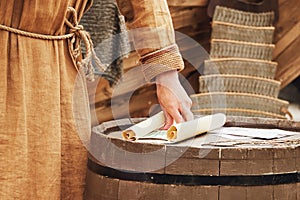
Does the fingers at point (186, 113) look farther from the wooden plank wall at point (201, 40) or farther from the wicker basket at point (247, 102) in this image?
the wooden plank wall at point (201, 40)

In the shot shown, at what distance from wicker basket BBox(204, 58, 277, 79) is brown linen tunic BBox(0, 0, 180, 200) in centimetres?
194

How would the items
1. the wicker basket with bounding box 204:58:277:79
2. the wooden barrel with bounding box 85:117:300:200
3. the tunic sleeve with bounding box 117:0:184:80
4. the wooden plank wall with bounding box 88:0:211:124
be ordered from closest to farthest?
the wooden barrel with bounding box 85:117:300:200
the tunic sleeve with bounding box 117:0:184:80
the wooden plank wall with bounding box 88:0:211:124
the wicker basket with bounding box 204:58:277:79

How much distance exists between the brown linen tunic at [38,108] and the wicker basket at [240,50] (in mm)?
1981

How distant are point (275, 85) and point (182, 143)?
6.97 feet

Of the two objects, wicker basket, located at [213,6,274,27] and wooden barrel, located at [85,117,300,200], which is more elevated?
wicker basket, located at [213,6,274,27]

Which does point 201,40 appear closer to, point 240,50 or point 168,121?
point 240,50

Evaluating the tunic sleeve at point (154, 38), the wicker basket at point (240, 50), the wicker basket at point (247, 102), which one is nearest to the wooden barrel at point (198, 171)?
the tunic sleeve at point (154, 38)

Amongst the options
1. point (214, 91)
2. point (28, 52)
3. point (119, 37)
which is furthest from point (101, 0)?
point (28, 52)

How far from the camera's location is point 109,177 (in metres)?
1.25

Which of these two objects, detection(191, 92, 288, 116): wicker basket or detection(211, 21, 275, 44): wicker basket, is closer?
detection(191, 92, 288, 116): wicker basket

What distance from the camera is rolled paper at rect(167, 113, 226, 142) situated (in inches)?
50.2

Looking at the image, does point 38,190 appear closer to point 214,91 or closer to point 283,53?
point 214,91

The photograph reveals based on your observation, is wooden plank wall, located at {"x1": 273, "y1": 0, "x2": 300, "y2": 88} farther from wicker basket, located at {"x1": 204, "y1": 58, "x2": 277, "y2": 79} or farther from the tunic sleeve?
the tunic sleeve

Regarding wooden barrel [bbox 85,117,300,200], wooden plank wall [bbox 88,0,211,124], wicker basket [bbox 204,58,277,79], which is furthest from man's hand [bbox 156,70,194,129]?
wicker basket [bbox 204,58,277,79]
